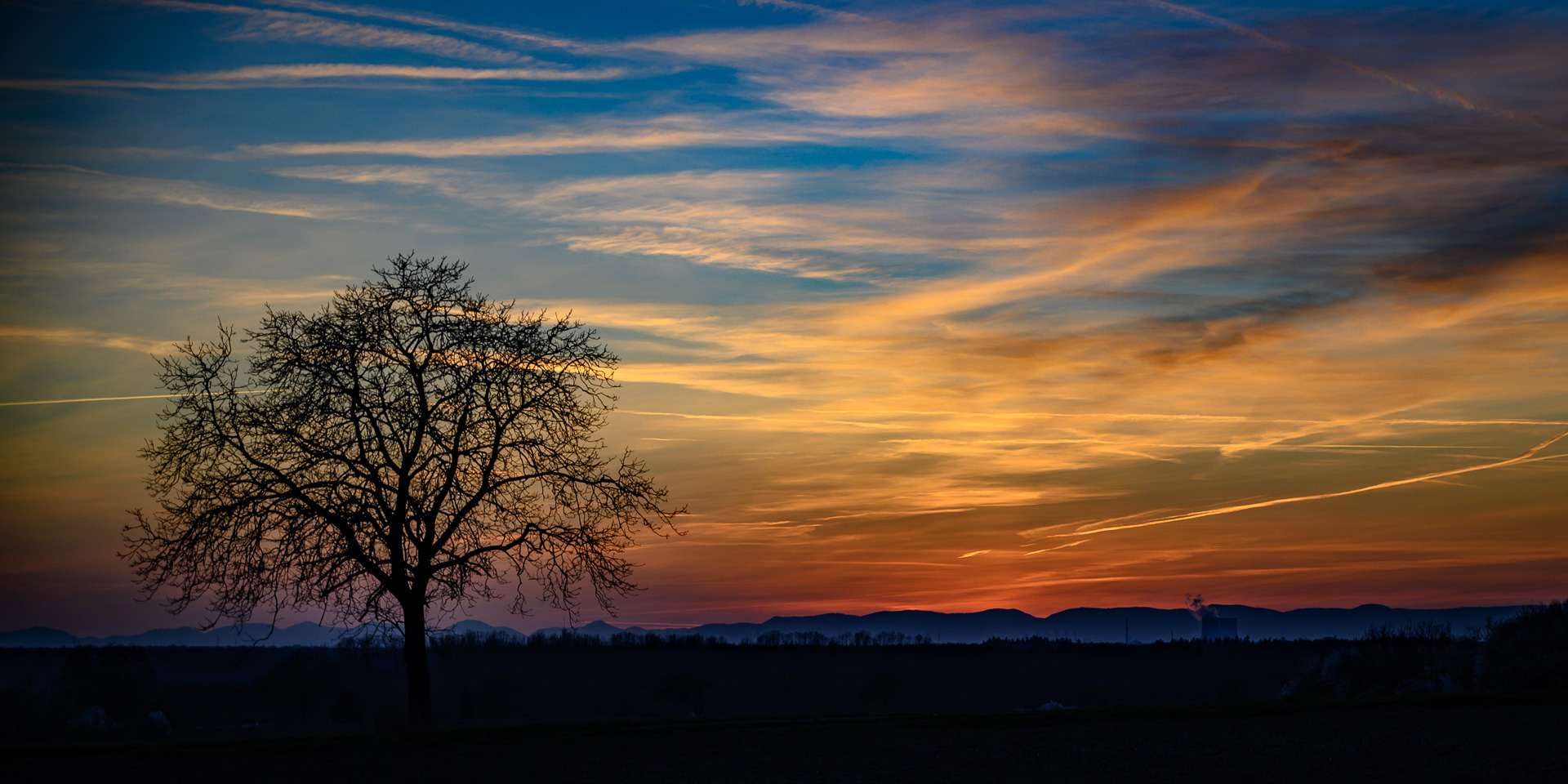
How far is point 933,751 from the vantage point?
17953 mm

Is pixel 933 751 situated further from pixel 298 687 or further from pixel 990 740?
pixel 298 687

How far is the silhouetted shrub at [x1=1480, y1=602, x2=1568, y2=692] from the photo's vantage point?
29.6m

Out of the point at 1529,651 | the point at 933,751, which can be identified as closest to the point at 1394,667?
the point at 1529,651

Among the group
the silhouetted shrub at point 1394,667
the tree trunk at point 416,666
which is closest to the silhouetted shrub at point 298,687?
the tree trunk at point 416,666

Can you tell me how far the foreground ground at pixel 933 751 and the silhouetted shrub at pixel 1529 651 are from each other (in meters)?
8.53

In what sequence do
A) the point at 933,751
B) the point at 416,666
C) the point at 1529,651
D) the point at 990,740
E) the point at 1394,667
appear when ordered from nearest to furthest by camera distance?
the point at 933,751
the point at 990,740
the point at 416,666
the point at 1529,651
the point at 1394,667

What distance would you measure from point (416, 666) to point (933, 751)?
11226 millimetres

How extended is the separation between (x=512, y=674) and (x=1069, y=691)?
162ft

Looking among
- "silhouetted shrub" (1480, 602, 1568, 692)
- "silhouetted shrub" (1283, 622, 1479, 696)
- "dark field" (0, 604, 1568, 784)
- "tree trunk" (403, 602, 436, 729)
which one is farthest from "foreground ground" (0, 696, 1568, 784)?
"silhouetted shrub" (1283, 622, 1479, 696)

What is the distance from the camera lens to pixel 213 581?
21.5 m

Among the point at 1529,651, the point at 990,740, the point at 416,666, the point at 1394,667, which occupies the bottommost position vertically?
the point at 1394,667

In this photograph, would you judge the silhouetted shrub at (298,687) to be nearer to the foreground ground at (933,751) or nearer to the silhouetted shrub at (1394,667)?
the foreground ground at (933,751)

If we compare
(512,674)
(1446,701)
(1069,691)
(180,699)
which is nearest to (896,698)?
(1069,691)

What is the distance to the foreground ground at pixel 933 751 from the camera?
15.7 metres
